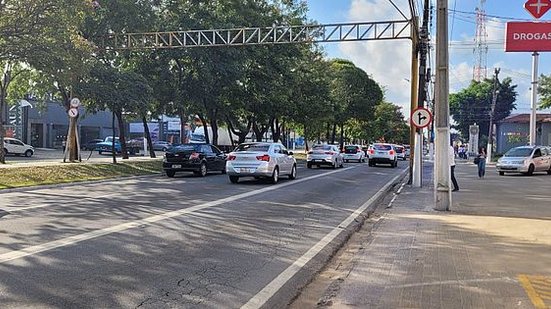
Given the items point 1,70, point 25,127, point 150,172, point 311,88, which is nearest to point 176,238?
point 150,172

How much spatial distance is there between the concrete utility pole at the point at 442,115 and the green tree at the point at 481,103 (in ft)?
242

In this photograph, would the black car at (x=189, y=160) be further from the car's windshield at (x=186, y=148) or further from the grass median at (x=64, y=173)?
the grass median at (x=64, y=173)

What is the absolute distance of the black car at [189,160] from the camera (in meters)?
24.1

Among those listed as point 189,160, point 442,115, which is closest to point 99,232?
point 442,115

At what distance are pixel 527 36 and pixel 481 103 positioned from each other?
74171 mm

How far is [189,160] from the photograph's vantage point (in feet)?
79.0

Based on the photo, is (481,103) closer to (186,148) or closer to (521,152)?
(521,152)

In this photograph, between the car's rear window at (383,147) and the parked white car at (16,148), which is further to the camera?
the parked white car at (16,148)

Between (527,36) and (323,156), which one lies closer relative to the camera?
(527,36)

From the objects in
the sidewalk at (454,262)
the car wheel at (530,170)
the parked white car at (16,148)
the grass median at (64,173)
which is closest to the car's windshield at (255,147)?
the grass median at (64,173)

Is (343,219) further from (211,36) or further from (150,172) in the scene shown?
(211,36)

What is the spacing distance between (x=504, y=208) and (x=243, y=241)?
311 inches

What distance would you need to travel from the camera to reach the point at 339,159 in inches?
1380

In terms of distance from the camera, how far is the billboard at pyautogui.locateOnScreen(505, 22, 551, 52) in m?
17.2
